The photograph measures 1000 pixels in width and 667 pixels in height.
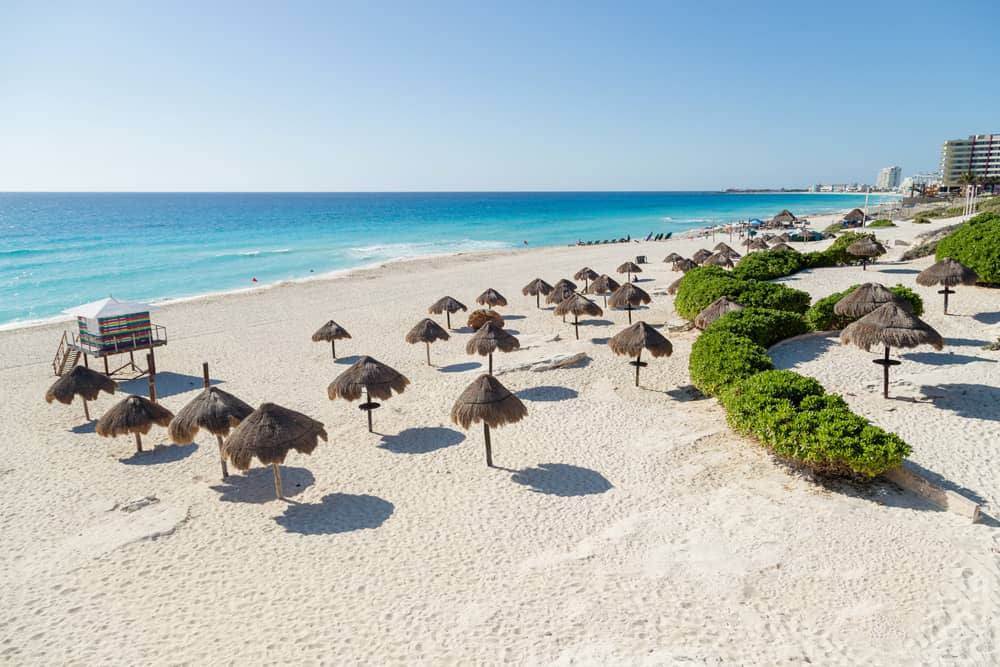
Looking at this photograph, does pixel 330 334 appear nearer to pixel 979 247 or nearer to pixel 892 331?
pixel 892 331

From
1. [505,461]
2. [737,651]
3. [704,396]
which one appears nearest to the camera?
[737,651]

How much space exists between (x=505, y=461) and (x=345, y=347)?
455 inches

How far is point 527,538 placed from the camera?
362 inches

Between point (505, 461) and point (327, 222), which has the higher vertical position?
point (327, 222)

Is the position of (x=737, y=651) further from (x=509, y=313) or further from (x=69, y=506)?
(x=509, y=313)

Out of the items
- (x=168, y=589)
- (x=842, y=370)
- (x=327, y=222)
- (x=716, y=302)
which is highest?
(x=327, y=222)

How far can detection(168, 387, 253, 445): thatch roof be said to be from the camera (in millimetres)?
11023

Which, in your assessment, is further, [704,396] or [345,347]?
[345,347]

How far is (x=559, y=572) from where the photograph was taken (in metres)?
8.23

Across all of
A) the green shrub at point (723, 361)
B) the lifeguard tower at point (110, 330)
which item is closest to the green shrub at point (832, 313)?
the green shrub at point (723, 361)

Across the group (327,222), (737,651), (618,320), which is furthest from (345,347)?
(327,222)

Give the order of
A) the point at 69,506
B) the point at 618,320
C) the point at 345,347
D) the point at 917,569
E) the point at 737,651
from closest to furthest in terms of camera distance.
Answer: the point at 737,651 < the point at 917,569 < the point at 69,506 < the point at 345,347 < the point at 618,320

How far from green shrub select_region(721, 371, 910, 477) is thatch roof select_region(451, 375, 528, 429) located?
14.6ft

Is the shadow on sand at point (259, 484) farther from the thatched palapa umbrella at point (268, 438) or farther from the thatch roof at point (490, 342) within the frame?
the thatch roof at point (490, 342)
